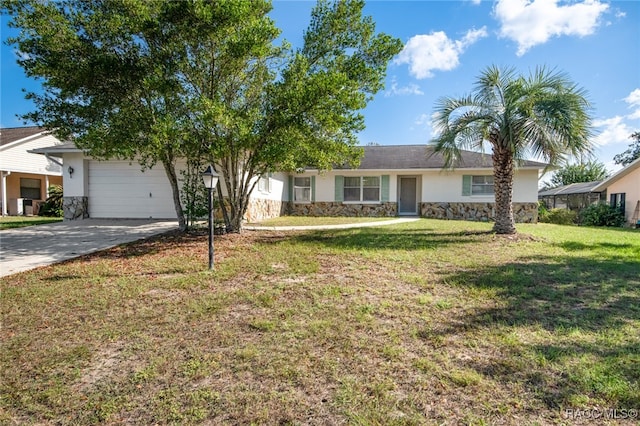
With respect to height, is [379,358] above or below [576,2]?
below

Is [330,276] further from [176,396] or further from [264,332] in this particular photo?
[176,396]

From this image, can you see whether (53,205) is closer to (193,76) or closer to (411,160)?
(193,76)

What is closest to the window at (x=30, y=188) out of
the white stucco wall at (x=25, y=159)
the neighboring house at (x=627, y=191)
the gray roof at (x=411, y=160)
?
the white stucco wall at (x=25, y=159)

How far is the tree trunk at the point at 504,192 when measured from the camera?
9109 millimetres

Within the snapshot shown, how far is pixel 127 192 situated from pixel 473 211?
1624 cm

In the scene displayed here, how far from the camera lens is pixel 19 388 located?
8.55 feet

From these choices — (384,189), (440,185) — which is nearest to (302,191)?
(384,189)

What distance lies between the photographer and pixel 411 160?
17.8m

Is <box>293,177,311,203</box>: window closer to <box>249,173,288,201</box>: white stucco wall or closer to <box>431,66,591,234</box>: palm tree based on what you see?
<box>249,173,288,201</box>: white stucco wall

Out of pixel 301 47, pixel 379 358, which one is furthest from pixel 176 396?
pixel 301 47

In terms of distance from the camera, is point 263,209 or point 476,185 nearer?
point 263,209

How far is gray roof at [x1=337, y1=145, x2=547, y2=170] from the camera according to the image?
16.6 m

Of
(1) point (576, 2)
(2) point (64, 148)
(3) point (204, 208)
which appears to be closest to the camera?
(1) point (576, 2)

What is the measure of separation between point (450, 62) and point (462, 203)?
8295mm
